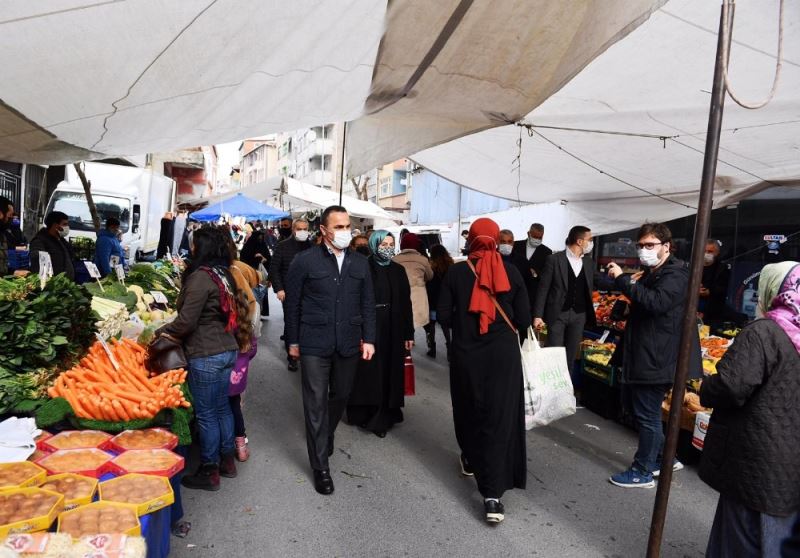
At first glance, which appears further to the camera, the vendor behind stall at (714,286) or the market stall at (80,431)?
the vendor behind stall at (714,286)

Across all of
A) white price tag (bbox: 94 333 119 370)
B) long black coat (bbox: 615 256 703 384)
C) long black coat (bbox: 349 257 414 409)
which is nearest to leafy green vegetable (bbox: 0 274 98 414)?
white price tag (bbox: 94 333 119 370)

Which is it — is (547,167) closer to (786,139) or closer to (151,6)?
(786,139)

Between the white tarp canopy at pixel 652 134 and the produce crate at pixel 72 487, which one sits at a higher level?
the white tarp canopy at pixel 652 134

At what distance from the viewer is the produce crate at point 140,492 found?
2.69m

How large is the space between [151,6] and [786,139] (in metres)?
5.79

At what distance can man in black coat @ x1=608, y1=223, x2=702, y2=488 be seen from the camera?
4.14m

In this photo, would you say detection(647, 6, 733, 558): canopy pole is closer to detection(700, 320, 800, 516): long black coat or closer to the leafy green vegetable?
detection(700, 320, 800, 516): long black coat

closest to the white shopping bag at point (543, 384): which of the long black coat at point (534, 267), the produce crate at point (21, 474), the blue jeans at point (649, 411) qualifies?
the blue jeans at point (649, 411)

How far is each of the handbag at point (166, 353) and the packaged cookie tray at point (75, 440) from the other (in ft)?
1.85

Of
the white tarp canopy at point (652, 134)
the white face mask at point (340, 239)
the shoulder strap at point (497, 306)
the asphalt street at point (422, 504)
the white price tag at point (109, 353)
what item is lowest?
the asphalt street at point (422, 504)

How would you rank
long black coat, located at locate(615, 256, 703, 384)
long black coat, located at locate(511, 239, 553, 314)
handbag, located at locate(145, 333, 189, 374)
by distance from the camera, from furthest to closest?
long black coat, located at locate(511, 239, 553, 314), long black coat, located at locate(615, 256, 703, 384), handbag, located at locate(145, 333, 189, 374)

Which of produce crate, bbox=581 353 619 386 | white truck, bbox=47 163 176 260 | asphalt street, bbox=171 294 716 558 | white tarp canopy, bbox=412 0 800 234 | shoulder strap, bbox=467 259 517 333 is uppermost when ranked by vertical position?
white tarp canopy, bbox=412 0 800 234

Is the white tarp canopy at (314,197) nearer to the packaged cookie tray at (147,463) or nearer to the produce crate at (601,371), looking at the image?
the produce crate at (601,371)

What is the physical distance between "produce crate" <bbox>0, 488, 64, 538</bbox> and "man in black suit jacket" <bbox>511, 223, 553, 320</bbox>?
6.43 meters
